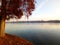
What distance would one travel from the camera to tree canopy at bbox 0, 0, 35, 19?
2.23 m

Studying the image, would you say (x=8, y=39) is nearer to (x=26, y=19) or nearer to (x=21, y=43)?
(x=21, y=43)

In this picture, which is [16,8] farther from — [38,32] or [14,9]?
[38,32]

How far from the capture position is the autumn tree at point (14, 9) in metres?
2.23

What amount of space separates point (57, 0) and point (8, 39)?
33.7 inches

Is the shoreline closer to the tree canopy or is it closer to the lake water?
the lake water

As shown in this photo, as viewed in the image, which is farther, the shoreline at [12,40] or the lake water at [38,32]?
the lake water at [38,32]

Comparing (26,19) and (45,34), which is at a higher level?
(26,19)

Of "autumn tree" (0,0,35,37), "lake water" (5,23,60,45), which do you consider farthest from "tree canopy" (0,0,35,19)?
"lake water" (5,23,60,45)

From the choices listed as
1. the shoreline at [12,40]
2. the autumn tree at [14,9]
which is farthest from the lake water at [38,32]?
the autumn tree at [14,9]

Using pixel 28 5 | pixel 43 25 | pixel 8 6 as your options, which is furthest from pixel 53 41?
pixel 8 6

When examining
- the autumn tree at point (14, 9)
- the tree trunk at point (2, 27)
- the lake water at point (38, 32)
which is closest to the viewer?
the autumn tree at point (14, 9)

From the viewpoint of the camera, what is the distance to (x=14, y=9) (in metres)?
2.24

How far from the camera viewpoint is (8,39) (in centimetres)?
235

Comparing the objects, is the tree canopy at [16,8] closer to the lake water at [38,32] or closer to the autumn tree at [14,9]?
the autumn tree at [14,9]
